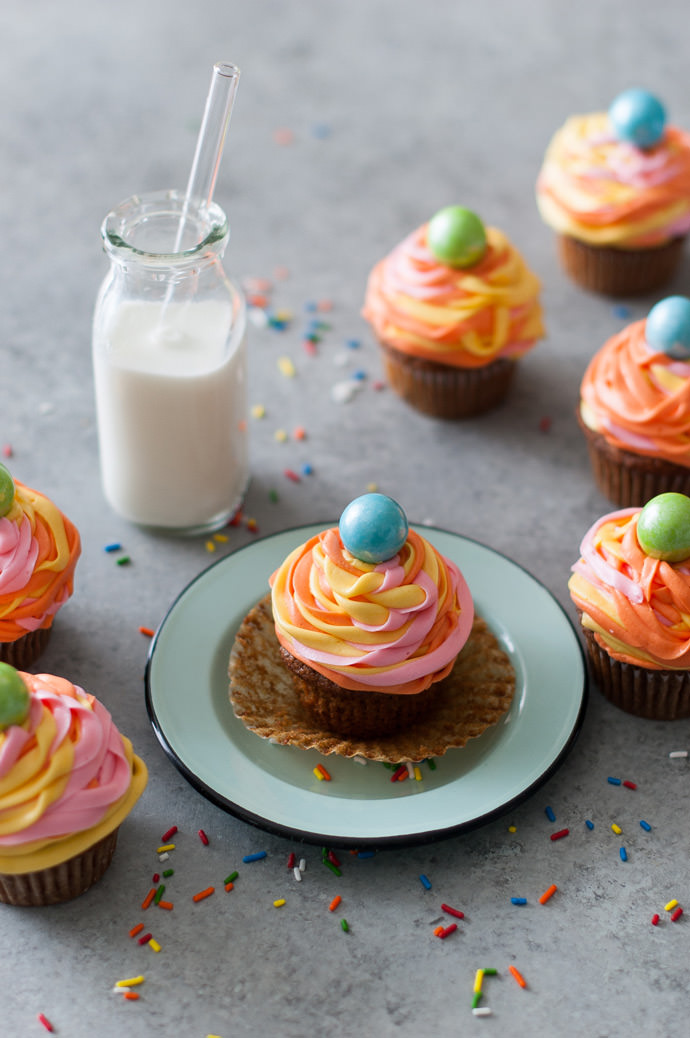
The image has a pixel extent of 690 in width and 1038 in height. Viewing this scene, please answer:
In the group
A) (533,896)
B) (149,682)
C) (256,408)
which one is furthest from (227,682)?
(256,408)

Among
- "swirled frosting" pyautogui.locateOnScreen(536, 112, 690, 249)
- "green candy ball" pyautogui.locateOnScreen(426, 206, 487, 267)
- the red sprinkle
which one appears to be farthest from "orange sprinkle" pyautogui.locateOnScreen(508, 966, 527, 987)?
"swirled frosting" pyautogui.locateOnScreen(536, 112, 690, 249)

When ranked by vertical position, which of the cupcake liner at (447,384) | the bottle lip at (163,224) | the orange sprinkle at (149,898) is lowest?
the orange sprinkle at (149,898)

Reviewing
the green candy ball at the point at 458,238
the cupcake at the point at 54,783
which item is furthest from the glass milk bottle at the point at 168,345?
the cupcake at the point at 54,783

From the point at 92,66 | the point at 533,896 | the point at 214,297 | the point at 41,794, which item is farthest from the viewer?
the point at 92,66

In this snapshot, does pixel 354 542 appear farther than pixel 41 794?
Yes

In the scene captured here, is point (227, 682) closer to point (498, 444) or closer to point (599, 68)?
point (498, 444)

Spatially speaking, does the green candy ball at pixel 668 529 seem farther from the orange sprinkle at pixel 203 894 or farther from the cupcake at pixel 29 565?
the cupcake at pixel 29 565

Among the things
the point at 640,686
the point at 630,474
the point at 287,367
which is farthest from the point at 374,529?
the point at 287,367
